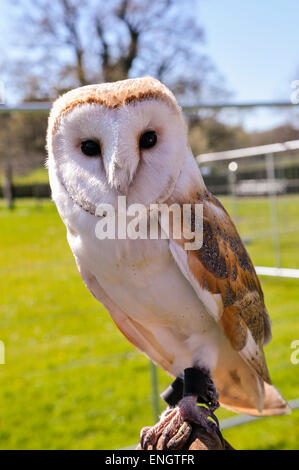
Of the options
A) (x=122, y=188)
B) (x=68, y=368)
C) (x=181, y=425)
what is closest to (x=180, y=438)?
(x=181, y=425)

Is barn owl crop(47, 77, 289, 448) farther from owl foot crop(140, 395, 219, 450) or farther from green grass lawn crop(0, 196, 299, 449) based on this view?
green grass lawn crop(0, 196, 299, 449)

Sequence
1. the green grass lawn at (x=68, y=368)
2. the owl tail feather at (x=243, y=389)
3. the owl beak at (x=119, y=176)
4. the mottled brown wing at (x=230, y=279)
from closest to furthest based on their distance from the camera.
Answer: the owl beak at (x=119, y=176) < the mottled brown wing at (x=230, y=279) < the owl tail feather at (x=243, y=389) < the green grass lawn at (x=68, y=368)

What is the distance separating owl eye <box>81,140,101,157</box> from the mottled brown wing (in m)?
0.15

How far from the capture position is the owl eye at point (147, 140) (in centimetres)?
57

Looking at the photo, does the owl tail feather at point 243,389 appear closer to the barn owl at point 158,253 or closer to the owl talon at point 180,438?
the barn owl at point 158,253

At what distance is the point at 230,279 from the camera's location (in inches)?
27.2

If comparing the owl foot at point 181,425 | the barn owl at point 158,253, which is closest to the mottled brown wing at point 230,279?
the barn owl at point 158,253

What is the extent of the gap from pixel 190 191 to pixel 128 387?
6.74ft

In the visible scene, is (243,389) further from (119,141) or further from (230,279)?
(119,141)

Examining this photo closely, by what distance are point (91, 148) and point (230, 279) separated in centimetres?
29

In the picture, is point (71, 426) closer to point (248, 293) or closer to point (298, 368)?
point (298, 368)

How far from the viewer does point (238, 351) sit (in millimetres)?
726

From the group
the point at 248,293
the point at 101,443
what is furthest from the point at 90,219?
the point at 101,443

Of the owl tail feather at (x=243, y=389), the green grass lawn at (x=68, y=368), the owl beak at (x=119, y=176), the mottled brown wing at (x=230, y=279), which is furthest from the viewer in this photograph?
the green grass lawn at (x=68, y=368)
